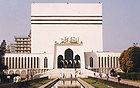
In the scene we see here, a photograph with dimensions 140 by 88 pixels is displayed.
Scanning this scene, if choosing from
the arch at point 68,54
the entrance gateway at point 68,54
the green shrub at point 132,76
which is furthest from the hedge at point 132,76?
the arch at point 68,54

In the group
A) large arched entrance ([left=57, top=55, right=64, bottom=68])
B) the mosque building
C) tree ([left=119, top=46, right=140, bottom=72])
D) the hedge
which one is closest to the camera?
the hedge

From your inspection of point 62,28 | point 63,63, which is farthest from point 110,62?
point 62,28

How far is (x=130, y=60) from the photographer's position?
53.0m

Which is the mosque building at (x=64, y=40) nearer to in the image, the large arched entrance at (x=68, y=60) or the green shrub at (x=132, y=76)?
the large arched entrance at (x=68, y=60)

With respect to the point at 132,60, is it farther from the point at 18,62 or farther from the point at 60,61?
the point at 18,62

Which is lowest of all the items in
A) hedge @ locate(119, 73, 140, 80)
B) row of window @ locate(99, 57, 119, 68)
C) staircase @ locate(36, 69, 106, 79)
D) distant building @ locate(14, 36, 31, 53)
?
staircase @ locate(36, 69, 106, 79)

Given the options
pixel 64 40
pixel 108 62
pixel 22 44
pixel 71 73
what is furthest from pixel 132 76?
pixel 22 44

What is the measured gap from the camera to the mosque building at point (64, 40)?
7138 cm

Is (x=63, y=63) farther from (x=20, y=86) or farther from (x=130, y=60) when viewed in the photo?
(x=20, y=86)

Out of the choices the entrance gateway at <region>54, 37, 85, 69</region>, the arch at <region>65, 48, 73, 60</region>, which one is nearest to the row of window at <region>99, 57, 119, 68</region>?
the entrance gateway at <region>54, 37, 85, 69</region>

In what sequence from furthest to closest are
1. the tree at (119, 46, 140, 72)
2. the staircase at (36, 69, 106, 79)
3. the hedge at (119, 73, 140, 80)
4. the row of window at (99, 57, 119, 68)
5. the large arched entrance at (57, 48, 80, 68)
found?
the row of window at (99, 57, 119, 68)
the large arched entrance at (57, 48, 80, 68)
the staircase at (36, 69, 106, 79)
the tree at (119, 46, 140, 72)
the hedge at (119, 73, 140, 80)

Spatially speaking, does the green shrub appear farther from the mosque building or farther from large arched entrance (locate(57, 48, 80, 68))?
the mosque building

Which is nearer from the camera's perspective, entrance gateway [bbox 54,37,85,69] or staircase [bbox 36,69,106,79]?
staircase [bbox 36,69,106,79]

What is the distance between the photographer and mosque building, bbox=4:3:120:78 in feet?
234
